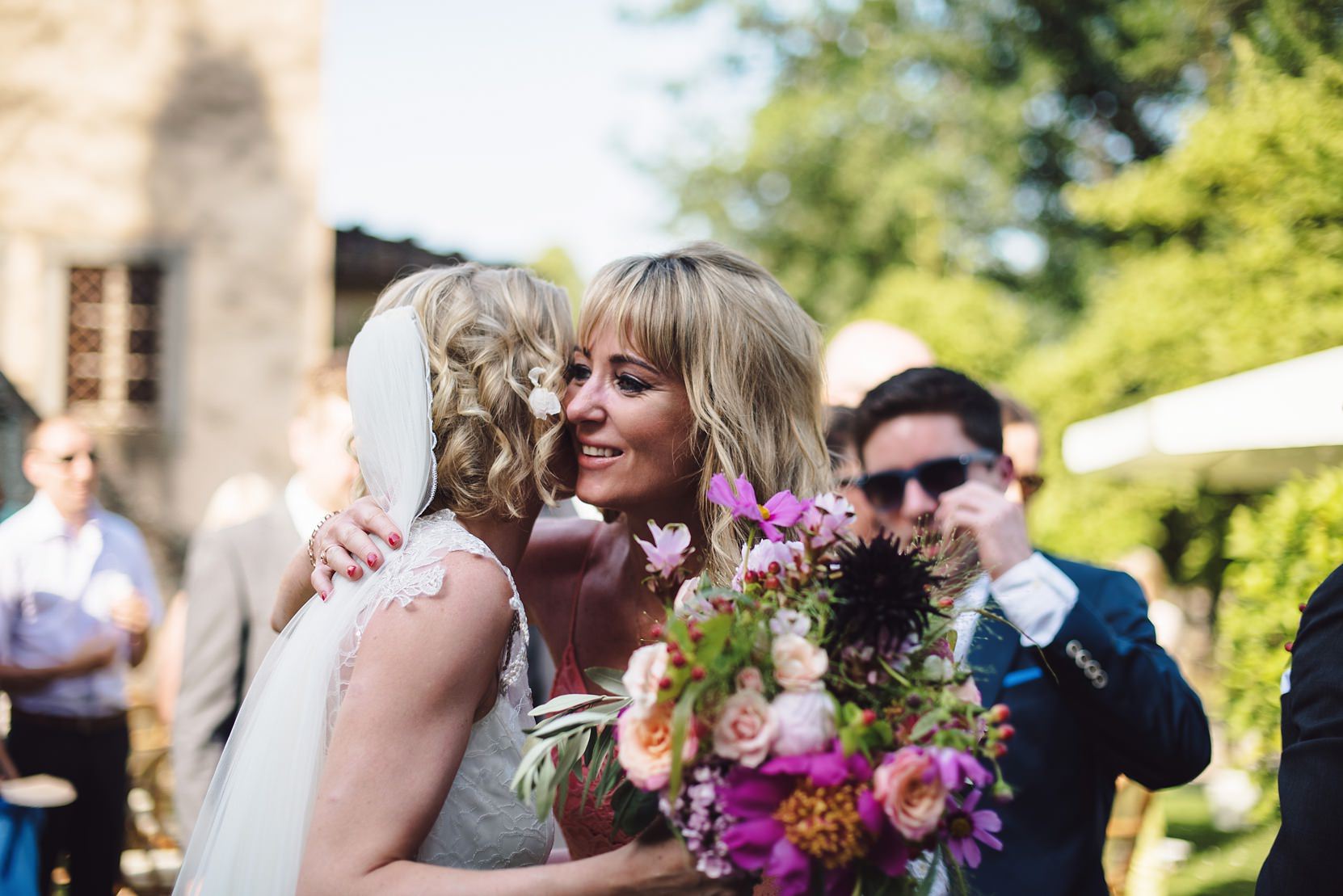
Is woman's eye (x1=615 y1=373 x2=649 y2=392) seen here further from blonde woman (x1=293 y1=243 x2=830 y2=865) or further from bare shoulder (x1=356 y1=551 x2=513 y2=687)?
bare shoulder (x1=356 y1=551 x2=513 y2=687)

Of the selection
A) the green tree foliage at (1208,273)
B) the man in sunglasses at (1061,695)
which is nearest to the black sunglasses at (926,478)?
the man in sunglasses at (1061,695)

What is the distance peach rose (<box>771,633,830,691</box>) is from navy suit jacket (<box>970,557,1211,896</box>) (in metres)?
1.16

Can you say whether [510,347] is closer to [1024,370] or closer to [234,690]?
[234,690]

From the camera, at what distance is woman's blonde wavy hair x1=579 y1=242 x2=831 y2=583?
280 centimetres

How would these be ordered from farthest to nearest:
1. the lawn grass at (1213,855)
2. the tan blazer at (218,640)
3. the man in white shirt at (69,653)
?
the lawn grass at (1213,855)
the man in white shirt at (69,653)
the tan blazer at (218,640)

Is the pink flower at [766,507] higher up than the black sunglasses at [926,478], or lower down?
higher up

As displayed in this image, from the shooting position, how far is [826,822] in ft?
5.52

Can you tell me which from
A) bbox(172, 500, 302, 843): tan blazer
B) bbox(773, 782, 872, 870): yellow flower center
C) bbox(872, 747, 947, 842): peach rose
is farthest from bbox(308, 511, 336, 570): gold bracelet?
bbox(172, 500, 302, 843): tan blazer

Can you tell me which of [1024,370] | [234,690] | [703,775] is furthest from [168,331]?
[703,775]

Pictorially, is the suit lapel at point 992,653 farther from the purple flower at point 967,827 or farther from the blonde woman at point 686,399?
the purple flower at point 967,827

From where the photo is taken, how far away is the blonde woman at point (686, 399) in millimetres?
2766

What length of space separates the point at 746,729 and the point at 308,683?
1.04 meters

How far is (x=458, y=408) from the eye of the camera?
8.34 ft

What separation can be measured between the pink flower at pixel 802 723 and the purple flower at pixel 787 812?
0.02m
